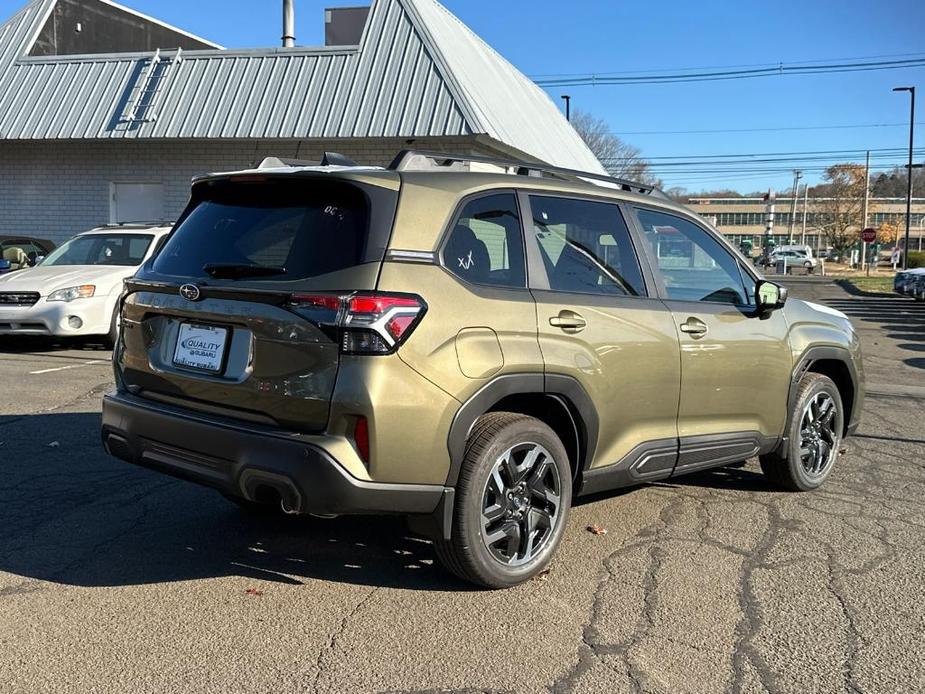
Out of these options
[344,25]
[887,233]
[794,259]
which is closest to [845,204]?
[887,233]

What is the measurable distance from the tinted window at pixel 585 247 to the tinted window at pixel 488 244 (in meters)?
0.16

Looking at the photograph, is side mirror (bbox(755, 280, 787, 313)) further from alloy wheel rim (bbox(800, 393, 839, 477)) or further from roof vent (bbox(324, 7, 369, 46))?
roof vent (bbox(324, 7, 369, 46))

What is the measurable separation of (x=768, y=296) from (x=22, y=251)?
35.9 ft

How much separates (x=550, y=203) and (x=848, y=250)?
89.8m

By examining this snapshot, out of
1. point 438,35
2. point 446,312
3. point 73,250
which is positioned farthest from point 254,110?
point 446,312

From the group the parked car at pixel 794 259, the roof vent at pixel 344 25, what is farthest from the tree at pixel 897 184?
the roof vent at pixel 344 25

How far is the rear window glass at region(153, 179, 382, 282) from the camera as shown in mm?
3543

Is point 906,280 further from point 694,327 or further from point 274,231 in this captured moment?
point 274,231

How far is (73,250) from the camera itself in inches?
479

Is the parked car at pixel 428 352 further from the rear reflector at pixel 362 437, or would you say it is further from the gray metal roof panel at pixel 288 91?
the gray metal roof panel at pixel 288 91

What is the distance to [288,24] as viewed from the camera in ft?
67.7

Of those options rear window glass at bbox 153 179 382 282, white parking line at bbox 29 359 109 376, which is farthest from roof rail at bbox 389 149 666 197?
white parking line at bbox 29 359 109 376

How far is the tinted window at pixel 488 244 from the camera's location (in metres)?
3.77

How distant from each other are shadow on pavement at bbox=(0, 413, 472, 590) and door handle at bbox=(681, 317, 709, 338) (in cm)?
181
